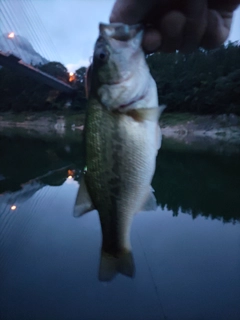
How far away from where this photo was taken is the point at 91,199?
194 cm

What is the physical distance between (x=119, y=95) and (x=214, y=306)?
3720 mm

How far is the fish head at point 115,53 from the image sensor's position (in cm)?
170

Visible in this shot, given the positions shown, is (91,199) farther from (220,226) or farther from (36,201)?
(36,201)

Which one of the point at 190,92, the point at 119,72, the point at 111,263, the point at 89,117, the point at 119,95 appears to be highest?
the point at 190,92

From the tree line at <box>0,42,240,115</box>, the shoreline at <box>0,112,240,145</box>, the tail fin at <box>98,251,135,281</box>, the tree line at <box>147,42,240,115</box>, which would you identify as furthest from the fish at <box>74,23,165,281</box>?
the tree line at <box>147,42,240,115</box>

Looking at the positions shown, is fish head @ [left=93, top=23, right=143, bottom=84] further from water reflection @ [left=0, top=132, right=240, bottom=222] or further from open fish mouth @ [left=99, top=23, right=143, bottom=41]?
water reflection @ [left=0, top=132, right=240, bottom=222]

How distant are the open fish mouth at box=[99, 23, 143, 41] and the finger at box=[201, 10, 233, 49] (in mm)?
426

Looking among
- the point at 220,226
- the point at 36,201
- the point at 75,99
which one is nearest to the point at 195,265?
the point at 220,226

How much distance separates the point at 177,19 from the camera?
5.44 ft

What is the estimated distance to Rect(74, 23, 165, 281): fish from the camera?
177 cm

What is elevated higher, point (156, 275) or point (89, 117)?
point (89, 117)

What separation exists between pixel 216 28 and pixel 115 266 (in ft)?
4.95

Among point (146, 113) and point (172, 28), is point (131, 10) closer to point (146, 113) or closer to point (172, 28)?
point (172, 28)

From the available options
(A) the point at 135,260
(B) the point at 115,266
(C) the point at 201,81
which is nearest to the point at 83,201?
(B) the point at 115,266
